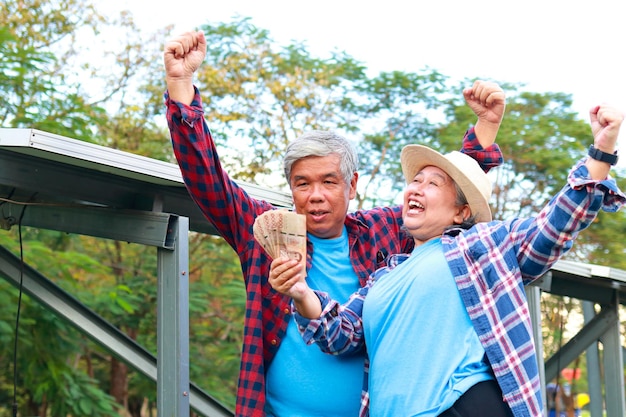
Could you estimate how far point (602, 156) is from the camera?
7.13 feet

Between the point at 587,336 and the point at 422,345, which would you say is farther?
the point at 587,336

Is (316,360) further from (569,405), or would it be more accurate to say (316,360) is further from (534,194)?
(569,405)

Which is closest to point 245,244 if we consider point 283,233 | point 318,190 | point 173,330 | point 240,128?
point 318,190

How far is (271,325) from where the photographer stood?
2727mm

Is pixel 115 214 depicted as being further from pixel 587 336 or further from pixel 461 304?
pixel 587 336

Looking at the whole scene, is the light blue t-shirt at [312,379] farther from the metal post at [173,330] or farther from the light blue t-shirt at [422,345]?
the metal post at [173,330]

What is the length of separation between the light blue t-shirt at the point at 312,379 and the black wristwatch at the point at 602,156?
921 mm

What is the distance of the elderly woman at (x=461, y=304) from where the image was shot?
219cm

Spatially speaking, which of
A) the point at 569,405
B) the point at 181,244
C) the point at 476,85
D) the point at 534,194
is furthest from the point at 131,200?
the point at 569,405

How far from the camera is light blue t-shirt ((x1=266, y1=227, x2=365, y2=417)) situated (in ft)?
8.66

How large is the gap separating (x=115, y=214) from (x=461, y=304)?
6.99 feet

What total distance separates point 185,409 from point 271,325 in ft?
3.74

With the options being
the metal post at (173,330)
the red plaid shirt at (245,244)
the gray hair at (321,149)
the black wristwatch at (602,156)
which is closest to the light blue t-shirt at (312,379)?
the red plaid shirt at (245,244)

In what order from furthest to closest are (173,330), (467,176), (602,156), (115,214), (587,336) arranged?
(587,336) → (115,214) → (173,330) → (467,176) → (602,156)
